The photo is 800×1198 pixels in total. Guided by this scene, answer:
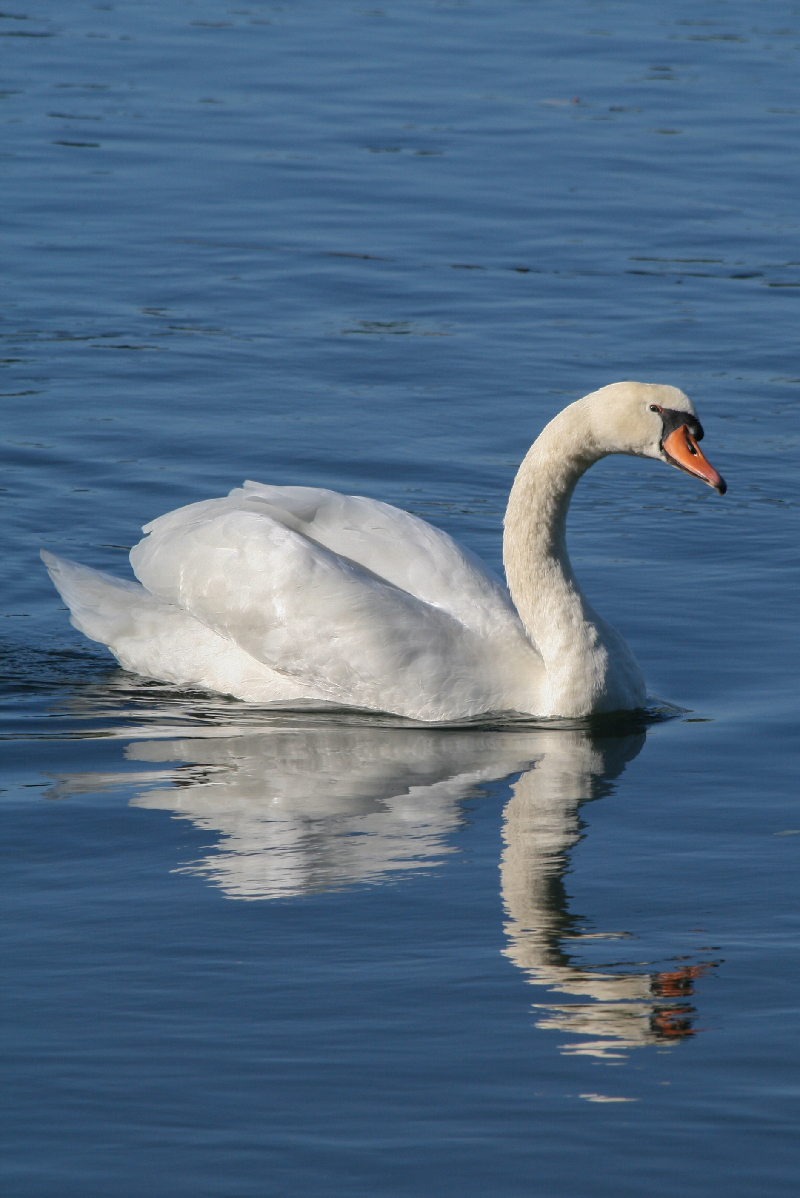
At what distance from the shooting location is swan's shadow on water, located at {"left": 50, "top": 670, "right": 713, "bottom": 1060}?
18.4ft

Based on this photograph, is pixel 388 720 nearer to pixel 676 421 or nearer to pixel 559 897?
pixel 676 421

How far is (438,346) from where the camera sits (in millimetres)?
13219

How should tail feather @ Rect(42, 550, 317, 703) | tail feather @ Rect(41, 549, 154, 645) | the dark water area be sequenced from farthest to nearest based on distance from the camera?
tail feather @ Rect(41, 549, 154, 645), tail feather @ Rect(42, 550, 317, 703), the dark water area

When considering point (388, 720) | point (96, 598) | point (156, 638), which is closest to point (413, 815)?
point (388, 720)

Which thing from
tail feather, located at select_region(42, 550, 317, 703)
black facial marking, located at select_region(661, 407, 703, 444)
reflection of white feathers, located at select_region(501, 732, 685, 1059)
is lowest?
reflection of white feathers, located at select_region(501, 732, 685, 1059)

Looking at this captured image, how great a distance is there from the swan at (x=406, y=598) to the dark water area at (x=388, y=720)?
0.20 m

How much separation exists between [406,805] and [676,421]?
1.98 m

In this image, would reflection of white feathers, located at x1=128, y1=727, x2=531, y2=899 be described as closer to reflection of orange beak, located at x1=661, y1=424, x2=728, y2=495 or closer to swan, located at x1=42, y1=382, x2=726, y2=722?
swan, located at x1=42, y1=382, x2=726, y2=722

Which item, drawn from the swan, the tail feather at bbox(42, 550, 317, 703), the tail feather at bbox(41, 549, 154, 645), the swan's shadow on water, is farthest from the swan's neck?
the tail feather at bbox(41, 549, 154, 645)

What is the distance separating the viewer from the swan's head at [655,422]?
7801mm

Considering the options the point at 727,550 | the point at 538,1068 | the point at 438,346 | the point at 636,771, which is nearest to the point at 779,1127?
the point at 538,1068

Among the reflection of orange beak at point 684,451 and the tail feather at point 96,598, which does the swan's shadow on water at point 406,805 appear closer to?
the tail feather at point 96,598

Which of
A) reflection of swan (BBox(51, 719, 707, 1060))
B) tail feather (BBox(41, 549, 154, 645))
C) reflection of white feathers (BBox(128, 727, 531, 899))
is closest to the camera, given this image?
reflection of swan (BBox(51, 719, 707, 1060))

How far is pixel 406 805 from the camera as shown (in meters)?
7.09
